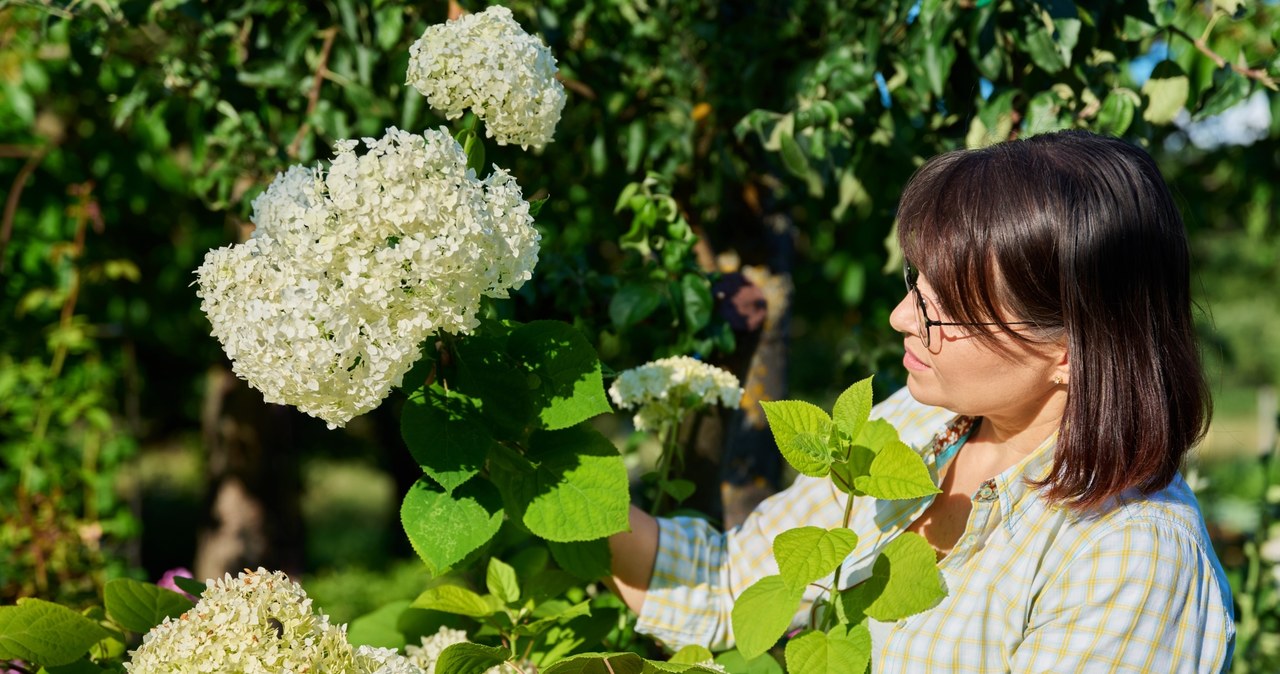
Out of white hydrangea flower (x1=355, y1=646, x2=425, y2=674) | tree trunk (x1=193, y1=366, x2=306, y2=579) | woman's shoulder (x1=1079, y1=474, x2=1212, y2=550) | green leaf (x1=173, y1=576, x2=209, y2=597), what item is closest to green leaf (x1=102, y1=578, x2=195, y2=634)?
green leaf (x1=173, y1=576, x2=209, y2=597)

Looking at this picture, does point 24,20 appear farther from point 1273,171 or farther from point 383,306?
point 1273,171

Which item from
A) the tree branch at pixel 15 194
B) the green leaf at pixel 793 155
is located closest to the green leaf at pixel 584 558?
the green leaf at pixel 793 155

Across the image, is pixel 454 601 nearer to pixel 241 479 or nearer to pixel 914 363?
pixel 914 363

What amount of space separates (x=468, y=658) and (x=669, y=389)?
22.7 inches

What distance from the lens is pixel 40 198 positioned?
11.3ft

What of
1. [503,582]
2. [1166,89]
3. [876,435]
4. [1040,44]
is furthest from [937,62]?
[503,582]

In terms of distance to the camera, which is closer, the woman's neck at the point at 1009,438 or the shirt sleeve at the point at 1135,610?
the shirt sleeve at the point at 1135,610

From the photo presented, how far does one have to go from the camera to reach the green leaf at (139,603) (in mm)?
1381

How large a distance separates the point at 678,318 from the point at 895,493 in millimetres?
770

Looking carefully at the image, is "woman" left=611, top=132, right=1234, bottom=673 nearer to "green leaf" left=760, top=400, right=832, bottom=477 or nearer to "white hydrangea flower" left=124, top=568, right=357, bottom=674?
"green leaf" left=760, top=400, right=832, bottom=477

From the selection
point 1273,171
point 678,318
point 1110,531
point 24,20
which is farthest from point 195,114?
point 1273,171

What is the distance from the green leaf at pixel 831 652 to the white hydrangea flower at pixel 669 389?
499 millimetres

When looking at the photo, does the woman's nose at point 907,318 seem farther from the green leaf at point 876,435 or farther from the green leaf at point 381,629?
the green leaf at point 381,629

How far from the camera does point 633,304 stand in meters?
1.91
